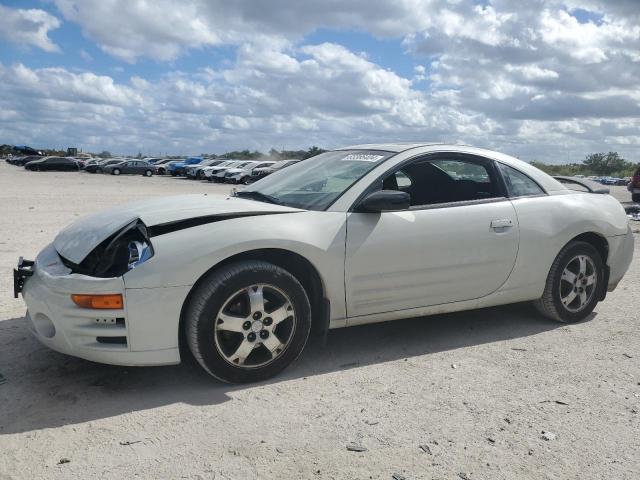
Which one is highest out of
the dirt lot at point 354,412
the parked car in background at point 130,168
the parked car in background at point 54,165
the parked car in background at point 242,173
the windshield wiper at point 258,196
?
the parked car in background at point 54,165

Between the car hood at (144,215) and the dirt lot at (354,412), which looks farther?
the car hood at (144,215)

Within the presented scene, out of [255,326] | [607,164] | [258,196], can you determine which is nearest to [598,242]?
[258,196]

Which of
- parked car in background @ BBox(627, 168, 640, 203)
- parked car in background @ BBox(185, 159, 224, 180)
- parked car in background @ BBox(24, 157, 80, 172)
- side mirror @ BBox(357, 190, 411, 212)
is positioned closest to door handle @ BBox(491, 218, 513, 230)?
A: side mirror @ BBox(357, 190, 411, 212)

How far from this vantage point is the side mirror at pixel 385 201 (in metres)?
3.76

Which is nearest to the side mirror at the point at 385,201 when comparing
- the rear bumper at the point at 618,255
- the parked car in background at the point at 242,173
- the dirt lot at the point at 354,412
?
the dirt lot at the point at 354,412

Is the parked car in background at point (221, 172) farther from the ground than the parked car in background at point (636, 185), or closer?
farther from the ground

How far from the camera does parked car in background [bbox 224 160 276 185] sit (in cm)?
3541

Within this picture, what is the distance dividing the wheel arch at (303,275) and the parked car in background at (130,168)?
1739 inches

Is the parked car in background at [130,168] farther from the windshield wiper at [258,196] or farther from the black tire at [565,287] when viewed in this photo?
the black tire at [565,287]

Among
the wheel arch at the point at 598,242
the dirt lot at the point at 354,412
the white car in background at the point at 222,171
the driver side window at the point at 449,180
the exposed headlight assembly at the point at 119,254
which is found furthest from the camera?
the white car in background at the point at 222,171

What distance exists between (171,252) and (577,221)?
330 centimetres

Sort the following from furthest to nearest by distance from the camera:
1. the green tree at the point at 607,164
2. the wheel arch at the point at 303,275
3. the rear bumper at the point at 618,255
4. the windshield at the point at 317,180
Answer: the green tree at the point at 607,164 < the rear bumper at the point at 618,255 < the windshield at the point at 317,180 < the wheel arch at the point at 303,275

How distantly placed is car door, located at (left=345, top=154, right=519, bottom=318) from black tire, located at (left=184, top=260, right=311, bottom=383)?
1.36 ft

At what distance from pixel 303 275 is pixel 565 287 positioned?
240 centimetres
